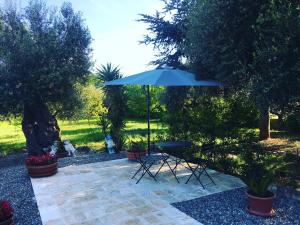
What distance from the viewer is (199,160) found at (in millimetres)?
8469

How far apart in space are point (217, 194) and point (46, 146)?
7.10 metres

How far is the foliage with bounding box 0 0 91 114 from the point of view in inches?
384

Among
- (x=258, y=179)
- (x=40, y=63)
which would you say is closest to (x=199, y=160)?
(x=258, y=179)

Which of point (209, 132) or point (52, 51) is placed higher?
point (52, 51)

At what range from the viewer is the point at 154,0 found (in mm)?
13602

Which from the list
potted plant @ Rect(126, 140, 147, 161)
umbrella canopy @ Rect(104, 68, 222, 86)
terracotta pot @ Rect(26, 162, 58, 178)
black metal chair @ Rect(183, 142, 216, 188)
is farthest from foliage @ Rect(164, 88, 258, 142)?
terracotta pot @ Rect(26, 162, 58, 178)

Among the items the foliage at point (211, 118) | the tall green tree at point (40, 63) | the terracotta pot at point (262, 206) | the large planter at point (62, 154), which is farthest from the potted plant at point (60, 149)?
the terracotta pot at point (262, 206)

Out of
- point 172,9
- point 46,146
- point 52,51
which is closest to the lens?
point 52,51

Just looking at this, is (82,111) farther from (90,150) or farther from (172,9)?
(172,9)

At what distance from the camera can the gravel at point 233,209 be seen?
5023 mm

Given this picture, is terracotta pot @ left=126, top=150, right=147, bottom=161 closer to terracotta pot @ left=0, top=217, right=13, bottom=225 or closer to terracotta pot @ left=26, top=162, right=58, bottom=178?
terracotta pot @ left=26, top=162, right=58, bottom=178

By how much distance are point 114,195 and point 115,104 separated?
16.6ft

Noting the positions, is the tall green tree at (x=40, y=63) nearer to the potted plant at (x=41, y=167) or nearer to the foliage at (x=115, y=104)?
the foliage at (x=115, y=104)

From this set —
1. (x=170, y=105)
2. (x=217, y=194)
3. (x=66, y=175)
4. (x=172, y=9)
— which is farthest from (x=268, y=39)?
(x=172, y=9)
